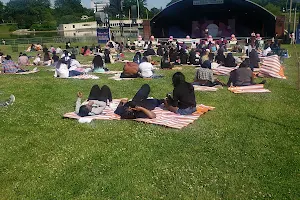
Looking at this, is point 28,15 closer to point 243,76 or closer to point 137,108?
point 243,76

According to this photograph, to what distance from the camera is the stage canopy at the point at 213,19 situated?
143ft

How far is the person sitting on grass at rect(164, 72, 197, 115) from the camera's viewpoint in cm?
912

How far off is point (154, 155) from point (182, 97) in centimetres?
274

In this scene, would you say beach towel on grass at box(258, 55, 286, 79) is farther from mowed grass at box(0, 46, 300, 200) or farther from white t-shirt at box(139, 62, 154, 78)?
white t-shirt at box(139, 62, 154, 78)

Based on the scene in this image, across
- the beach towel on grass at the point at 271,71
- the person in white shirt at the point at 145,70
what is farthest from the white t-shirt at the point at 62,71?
the beach towel on grass at the point at 271,71

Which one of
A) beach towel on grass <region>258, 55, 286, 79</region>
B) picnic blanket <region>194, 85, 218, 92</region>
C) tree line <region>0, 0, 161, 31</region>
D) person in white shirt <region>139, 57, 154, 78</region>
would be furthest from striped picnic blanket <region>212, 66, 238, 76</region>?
tree line <region>0, 0, 161, 31</region>

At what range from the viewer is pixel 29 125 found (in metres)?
9.06

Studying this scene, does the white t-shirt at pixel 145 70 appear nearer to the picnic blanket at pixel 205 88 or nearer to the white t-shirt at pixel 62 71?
the picnic blanket at pixel 205 88

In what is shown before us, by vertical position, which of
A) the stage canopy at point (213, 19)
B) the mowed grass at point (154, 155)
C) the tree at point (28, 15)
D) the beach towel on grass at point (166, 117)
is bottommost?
the mowed grass at point (154, 155)

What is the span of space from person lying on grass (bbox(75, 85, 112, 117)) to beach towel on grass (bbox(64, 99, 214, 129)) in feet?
0.49

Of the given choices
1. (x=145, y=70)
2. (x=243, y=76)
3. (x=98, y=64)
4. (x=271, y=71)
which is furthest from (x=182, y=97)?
(x=98, y=64)

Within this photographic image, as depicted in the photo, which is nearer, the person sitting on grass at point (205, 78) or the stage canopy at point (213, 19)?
the person sitting on grass at point (205, 78)

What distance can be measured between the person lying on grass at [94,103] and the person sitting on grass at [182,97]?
203 cm

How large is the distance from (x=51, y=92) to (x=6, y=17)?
356 ft
